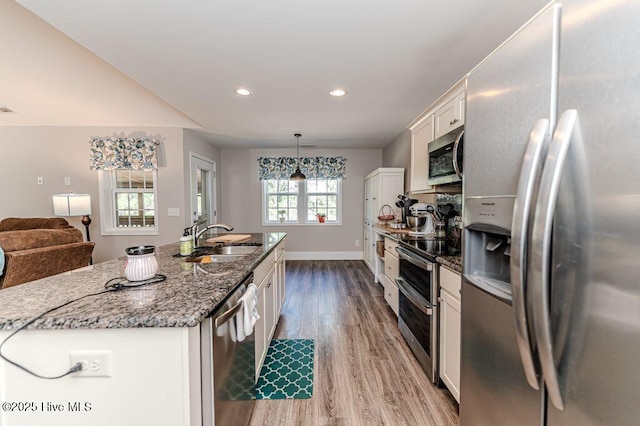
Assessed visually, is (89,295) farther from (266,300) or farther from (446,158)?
(446,158)

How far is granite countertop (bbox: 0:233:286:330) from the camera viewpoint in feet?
2.79

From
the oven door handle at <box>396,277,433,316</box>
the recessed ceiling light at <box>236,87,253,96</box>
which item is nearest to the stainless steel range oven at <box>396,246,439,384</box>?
the oven door handle at <box>396,277,433,316</box>

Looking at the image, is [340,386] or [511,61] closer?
[511,61]

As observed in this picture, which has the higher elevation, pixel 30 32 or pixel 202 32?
pixel 30 32

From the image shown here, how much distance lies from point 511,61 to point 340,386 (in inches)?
81.2

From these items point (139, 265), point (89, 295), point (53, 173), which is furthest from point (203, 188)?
point (89, 295)

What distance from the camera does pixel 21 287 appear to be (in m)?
1.16

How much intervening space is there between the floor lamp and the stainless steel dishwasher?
378 cm

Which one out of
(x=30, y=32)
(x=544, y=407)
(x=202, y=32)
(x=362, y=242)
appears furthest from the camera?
(x=362, y=242)

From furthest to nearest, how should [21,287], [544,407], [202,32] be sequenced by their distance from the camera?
1. [202,32]
2. [21,287]
3. [544,407]

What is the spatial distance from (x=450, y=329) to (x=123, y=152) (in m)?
4.90

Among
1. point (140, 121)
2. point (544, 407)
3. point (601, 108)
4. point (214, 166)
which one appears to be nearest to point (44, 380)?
point (544, 407)

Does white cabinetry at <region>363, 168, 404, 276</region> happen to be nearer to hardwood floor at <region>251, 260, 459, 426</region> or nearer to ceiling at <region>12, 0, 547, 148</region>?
hardwood floor at <region>251, 260, 459, 426</region>

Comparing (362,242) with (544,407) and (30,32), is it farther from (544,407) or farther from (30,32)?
(30,32)
